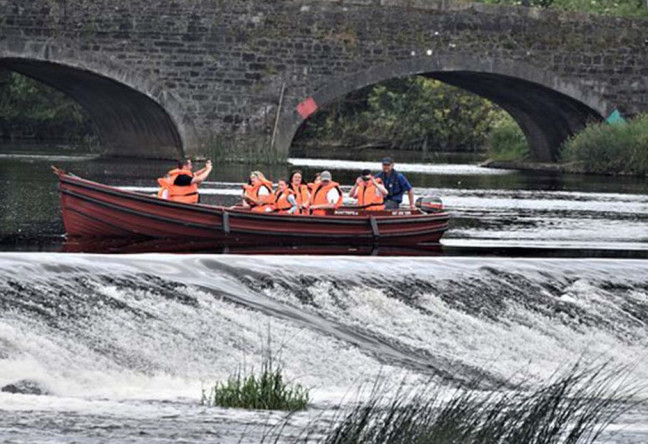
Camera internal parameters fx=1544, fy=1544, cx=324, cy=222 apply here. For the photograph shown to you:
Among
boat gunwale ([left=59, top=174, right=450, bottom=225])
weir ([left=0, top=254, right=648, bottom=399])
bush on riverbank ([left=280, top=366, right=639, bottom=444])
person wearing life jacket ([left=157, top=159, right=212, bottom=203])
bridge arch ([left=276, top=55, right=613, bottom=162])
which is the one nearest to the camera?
bush on riverbank ([left=280, top=366, right=639, bottom=444])

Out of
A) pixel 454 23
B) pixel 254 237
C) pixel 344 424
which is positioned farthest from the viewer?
pixel 454 23

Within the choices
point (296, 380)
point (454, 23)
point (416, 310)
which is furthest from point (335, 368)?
point (454, 23)

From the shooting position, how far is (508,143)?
53.8 m

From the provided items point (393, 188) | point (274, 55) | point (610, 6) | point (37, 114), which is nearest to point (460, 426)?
point (393, 188)

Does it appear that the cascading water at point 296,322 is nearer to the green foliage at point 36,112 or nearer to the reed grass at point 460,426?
the reed grass at point 460,426

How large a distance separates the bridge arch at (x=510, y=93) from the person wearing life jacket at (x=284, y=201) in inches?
759

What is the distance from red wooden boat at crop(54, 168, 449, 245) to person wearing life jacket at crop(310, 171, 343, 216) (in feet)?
2.28

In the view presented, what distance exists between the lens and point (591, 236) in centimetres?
2509

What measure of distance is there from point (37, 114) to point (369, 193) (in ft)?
143

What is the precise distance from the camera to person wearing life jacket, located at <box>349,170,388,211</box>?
2203cm

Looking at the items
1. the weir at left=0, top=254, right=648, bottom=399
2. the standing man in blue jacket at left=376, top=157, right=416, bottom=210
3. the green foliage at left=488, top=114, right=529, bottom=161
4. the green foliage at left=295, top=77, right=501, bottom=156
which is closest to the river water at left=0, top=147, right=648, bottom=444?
the weir at left=0, top=254, right=648, bottom=399

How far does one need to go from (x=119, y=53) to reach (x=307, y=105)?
5392 millimetres

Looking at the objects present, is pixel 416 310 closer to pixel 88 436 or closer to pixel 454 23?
pixel 88 436

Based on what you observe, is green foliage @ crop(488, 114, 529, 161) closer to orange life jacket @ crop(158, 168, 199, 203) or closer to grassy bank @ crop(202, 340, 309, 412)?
orange life jacket @ crop(158, 168, 199, 203)
